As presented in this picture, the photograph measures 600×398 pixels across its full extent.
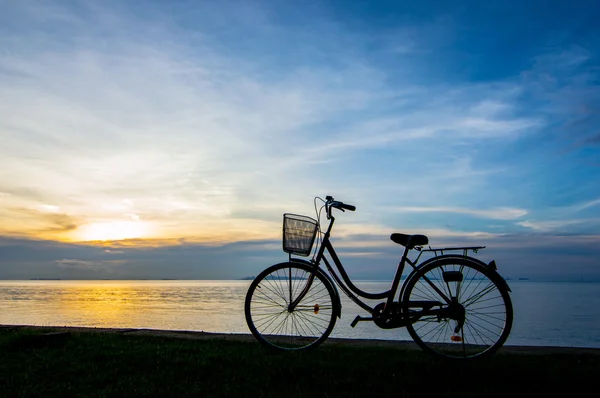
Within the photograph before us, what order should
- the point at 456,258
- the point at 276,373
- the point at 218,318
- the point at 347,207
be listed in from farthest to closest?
the point at 218,318
the point at 347,207
the point at 456,258
the point at 276,373

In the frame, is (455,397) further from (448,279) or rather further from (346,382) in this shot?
(448,279)

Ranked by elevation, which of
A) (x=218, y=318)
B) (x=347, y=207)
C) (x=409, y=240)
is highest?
(x=347, y=207)

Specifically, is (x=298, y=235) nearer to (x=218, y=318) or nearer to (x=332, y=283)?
(x=332, y=283)

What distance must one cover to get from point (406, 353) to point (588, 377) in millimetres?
1922

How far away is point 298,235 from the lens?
584 centimetres

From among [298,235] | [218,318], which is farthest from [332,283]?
[218,318]

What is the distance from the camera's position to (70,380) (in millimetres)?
4742

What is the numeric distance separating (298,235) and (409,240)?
1304 mm

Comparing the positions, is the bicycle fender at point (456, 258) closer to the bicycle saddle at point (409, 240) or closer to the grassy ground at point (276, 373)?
the bicycle saddle at point (409, 240)

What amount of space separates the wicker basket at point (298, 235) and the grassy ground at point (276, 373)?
4.02 ft

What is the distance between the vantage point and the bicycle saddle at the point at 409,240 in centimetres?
553

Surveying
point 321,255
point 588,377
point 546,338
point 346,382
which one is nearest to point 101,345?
point 321,255

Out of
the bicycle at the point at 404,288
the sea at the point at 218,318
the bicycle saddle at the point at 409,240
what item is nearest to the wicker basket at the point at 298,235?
the bicycle at the point at 404,288

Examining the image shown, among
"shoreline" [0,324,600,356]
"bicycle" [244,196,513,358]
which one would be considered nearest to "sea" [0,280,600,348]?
"shoreline" [0,324,600,356]
